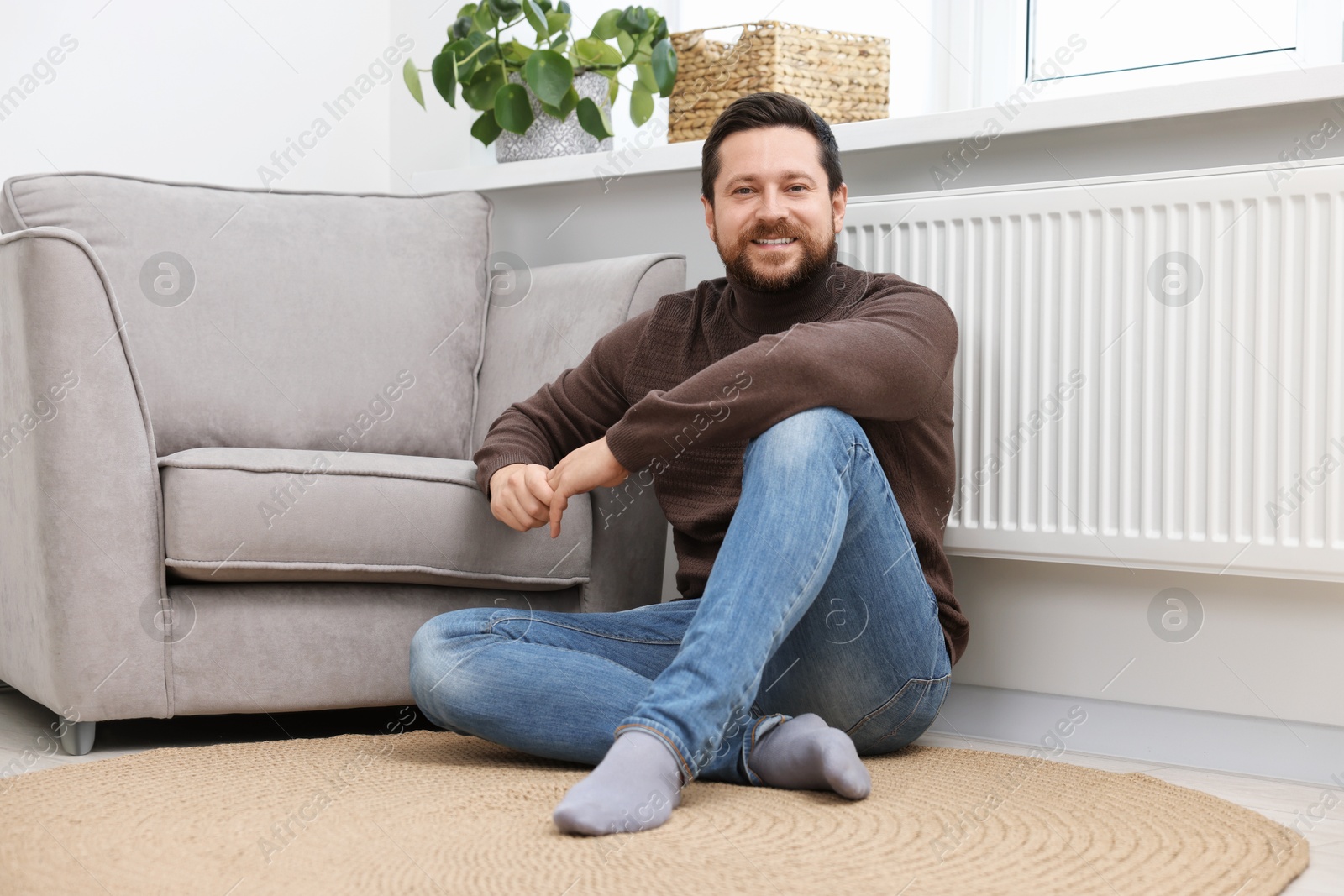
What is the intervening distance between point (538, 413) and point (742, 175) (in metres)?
0.39

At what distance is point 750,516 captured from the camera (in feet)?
3.53

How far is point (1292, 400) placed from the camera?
1.40 m

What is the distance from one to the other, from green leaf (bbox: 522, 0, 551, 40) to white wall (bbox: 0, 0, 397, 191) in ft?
2.13

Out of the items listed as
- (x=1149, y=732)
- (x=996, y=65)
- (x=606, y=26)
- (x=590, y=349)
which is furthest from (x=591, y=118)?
(x=1149, y=732)

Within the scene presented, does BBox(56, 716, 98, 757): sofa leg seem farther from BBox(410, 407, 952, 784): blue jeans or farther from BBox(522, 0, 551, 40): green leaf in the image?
BBox(522, 0, 551, 40): green leaf

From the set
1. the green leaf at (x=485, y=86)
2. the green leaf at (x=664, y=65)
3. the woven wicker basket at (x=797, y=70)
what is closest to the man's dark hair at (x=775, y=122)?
the woven wicker basket at (x=797, y=70)

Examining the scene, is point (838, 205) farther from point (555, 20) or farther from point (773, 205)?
point (555, 20)

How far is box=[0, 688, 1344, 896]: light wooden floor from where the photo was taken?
1230mm

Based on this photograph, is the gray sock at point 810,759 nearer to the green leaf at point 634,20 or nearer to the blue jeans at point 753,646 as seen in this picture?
the blue jeans at point 753,646

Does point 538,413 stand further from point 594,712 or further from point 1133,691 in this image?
point 1133,691

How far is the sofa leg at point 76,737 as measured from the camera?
142cm

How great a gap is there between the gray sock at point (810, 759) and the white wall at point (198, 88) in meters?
1.68

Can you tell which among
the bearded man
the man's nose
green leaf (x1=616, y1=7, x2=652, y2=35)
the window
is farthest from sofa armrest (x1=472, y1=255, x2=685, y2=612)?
the window

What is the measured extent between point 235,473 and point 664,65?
3.32ft
